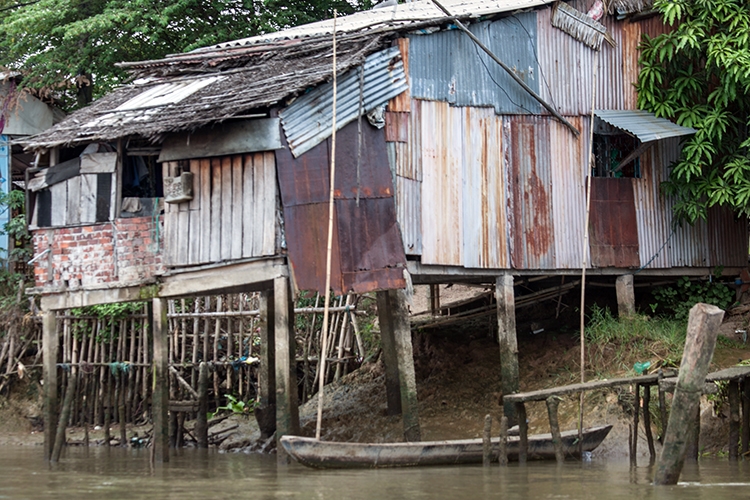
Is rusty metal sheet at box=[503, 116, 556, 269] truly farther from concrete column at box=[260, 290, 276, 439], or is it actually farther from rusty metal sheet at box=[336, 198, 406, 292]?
concrete column at box=[260, 290, 276, 439]

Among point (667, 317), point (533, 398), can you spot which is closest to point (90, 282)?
point (533, 398)

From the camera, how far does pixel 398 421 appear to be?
16.4 meters

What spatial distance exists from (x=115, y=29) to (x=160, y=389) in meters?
10.6

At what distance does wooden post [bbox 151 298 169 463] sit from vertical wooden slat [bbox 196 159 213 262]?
1.14 metres

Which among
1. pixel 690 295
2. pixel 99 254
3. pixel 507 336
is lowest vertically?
pixel 507 336

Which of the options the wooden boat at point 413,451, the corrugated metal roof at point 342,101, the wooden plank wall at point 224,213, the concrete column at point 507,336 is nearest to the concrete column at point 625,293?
the concrete column at point 507,336

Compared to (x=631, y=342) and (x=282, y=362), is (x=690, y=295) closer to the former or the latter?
(x=631, y=342)

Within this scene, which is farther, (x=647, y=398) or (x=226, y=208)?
(x=226, y=208)

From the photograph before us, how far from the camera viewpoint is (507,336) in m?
15.5

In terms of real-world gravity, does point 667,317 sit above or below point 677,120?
below

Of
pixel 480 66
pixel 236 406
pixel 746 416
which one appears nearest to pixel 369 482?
pixel 746 416

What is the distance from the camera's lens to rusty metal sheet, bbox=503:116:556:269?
15.7 m

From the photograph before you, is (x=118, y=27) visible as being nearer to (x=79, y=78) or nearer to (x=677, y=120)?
(x=79, y=78)

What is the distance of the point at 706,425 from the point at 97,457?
9.08 m
